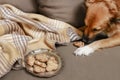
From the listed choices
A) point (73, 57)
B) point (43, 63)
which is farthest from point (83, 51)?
point (43, 63)

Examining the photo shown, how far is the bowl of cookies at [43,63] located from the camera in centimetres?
119

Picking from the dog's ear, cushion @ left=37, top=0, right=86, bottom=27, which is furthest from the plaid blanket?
the dog's ear

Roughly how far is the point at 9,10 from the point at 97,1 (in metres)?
0.57

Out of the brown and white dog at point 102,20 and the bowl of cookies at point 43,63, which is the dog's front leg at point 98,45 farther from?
the bowl of cookies at point 43,63

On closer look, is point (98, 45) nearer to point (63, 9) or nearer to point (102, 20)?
point (102, 20)

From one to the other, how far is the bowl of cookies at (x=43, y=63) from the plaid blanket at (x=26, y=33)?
0.05 meters

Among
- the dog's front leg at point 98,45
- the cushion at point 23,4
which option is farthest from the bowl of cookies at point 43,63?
the cushion at point 23,4

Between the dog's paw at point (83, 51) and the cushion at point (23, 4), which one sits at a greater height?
the cushion at point (23, 4)

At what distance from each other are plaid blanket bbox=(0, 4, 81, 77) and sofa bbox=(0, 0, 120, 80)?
5 centimetres

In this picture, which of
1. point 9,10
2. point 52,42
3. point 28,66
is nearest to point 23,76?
point 28,66

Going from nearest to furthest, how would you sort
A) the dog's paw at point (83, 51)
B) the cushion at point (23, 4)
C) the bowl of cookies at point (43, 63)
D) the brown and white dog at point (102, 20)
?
the bowl of cookies at point (43, 63) < the dog's paw at point (83, 51) < the brown and white dog at point (102, 20) < the cushion at point (23, 4)

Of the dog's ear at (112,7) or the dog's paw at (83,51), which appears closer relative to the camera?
the dog's paw at (83,51)

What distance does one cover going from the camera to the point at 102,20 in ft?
4.95

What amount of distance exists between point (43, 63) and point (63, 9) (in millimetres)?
464
